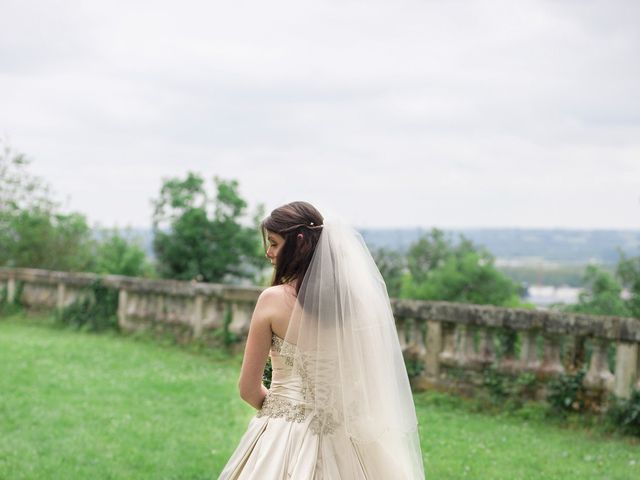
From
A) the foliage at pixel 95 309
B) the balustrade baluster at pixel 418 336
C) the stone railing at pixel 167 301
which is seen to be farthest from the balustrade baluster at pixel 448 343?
the foliage at pixel 95 309

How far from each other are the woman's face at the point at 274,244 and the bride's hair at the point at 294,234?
0.05 feet

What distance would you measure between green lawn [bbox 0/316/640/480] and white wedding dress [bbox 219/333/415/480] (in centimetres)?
238

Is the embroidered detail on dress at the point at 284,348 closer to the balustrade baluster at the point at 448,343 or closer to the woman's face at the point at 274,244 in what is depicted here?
the woman's face at the point at 274,244

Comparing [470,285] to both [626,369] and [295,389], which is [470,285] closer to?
[626,369]

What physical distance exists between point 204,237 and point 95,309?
2446 mm

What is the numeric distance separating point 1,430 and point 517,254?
30.1m

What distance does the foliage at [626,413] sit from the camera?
757cm

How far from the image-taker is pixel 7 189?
19828mm

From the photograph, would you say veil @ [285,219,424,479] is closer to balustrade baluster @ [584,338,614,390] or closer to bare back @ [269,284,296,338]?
bare back @ [269,284,296,338]

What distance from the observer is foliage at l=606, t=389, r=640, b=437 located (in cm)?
757

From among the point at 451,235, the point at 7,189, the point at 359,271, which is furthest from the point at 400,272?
the point at 359,271

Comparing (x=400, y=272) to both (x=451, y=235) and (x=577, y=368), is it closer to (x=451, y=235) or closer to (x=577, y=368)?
(x=451, y=235)

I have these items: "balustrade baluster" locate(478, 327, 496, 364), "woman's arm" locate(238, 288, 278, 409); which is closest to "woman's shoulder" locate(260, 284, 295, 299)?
"woman's arm" locate(238, 288, 278, 409)

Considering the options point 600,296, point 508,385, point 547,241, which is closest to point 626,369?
point 508,385
